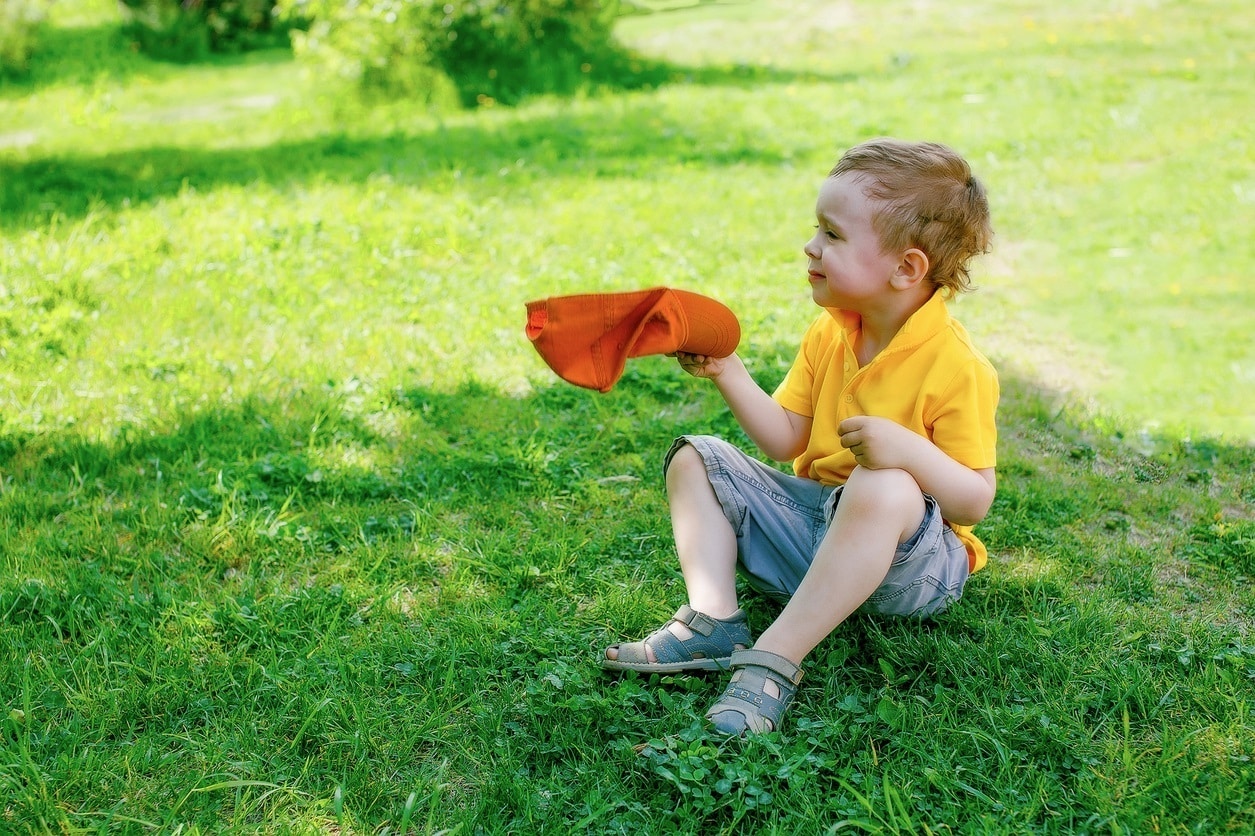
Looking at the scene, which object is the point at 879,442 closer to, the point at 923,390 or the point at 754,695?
the point at 923,390

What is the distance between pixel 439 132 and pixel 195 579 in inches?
210

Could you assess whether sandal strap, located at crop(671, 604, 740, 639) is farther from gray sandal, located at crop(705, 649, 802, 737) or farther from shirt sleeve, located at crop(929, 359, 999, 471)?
shirt sleeve, located at crop(929, 359, 999, 471)

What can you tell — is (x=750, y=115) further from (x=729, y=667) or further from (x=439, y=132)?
(x=729, y=667)

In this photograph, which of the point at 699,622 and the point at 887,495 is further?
the point at 699,622

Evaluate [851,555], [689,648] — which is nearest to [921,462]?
[851,555]

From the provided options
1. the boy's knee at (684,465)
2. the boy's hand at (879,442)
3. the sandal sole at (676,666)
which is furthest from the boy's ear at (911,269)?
the sandal sole at (676,666)

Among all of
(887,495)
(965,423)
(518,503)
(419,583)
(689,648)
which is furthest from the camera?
(518,503)

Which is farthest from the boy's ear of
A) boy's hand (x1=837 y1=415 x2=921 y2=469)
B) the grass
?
the grass

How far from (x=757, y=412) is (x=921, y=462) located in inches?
18.4

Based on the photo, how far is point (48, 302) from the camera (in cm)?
450

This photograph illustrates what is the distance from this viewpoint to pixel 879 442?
7.12ft

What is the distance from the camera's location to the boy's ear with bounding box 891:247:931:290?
229 cm

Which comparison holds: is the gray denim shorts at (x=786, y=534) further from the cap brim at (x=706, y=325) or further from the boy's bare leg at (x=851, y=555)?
the cap brim at (x=706, y=325)

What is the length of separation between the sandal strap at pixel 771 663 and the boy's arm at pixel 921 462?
1.40 feet
